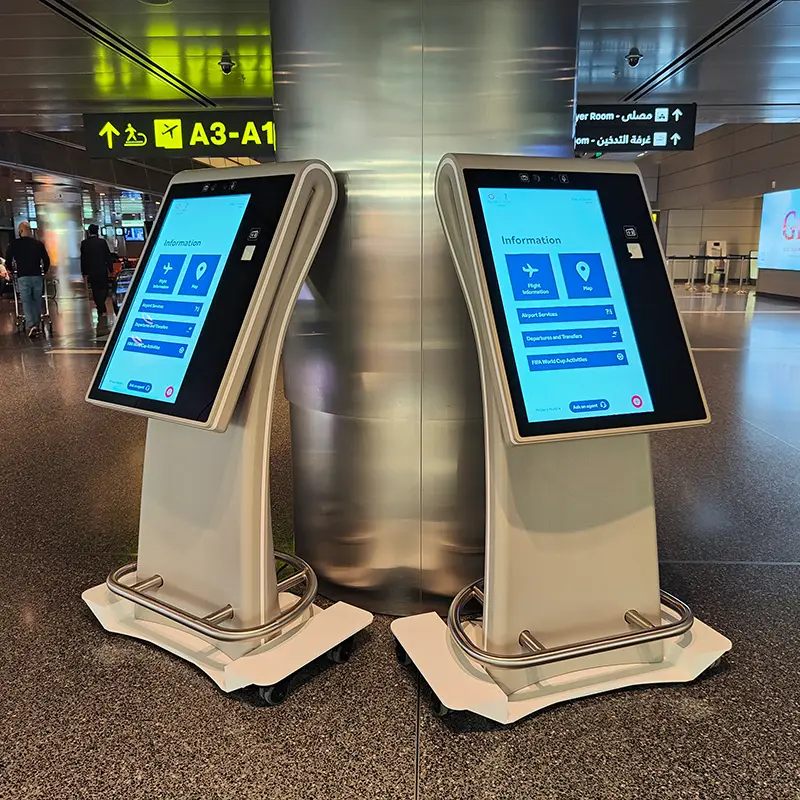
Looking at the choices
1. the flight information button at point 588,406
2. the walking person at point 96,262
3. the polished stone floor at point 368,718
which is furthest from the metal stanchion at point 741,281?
the flight information button at point 588,406

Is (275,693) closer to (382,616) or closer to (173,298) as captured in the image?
(382,616)

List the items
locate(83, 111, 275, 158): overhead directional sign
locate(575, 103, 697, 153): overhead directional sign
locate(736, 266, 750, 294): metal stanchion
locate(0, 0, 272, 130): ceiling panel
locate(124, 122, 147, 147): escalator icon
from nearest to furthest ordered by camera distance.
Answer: locate(0, 0, 272, 130): ceiling panel
locate(83, 111, 275, 158): overhead directional sign
locate(124, 122, 147, 147): escalator icon
locate(575, 103, 697, 153): overhead directional sign
locate(736, 266, 750, 294): metal stanchion

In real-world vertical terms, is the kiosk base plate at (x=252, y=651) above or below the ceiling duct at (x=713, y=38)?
below

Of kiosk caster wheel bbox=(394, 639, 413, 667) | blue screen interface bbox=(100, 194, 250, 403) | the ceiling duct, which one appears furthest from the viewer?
the ceiling duct

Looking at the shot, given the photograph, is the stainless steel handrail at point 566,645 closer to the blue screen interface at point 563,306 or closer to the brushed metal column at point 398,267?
the brushed metal column at point 398,267

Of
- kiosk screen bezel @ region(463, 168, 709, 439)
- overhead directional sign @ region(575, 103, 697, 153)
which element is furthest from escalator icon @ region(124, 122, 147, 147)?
kiosk screen bezel @ region(463, 168, 709, 439)

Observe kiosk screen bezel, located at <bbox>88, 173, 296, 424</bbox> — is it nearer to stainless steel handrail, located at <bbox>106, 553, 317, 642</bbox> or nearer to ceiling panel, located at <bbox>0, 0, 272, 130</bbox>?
stainless steel handrail, located at <bbox>106, 553, 317, 642</bbox>

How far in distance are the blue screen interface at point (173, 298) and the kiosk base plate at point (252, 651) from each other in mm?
798

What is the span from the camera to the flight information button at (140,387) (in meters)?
2.15

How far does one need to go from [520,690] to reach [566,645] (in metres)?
0.18

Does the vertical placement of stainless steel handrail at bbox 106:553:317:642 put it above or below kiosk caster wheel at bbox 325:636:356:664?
above

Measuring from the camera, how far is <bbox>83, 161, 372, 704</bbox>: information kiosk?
6.64 ft

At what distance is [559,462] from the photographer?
2.04 meters

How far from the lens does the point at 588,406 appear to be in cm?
190
